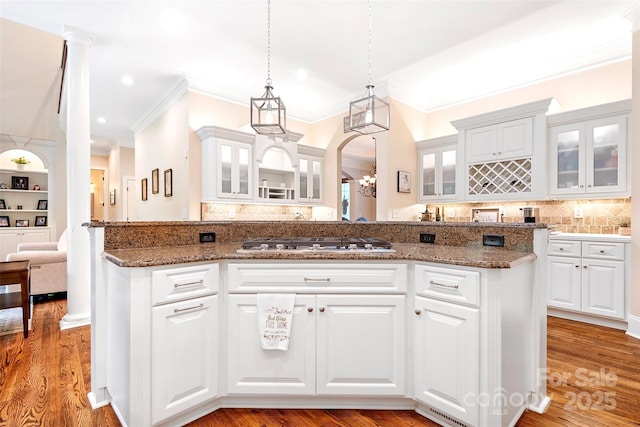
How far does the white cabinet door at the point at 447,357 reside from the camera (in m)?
1.53

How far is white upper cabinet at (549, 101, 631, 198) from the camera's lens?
3.26m

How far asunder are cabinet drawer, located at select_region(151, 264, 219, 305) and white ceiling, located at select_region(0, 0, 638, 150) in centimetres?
240

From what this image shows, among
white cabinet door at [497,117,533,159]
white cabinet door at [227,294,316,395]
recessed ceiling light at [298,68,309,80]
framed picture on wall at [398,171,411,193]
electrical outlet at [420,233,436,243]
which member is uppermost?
recessed ceiling light at [298,68,309,80]

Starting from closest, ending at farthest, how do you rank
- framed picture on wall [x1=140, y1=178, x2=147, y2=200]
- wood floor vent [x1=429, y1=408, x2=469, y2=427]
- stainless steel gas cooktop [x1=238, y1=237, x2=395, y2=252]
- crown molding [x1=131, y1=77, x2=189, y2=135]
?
wood floor vent [x1=429, y1=408, x2=469, y2=427]
stainless steel gas cooktop [x1=238, y1=237, x2=395, y2=252]
crown molding [x1=131, y1=77, x2=189, y2=135]
framed picture on wall [x1=140, y1=178, x2=147, y2=200]

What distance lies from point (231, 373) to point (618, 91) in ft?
15.4

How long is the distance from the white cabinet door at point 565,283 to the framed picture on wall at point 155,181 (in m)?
5.60

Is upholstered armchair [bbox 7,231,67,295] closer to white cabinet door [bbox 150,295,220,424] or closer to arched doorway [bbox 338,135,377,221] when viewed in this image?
white cabinet door [bbox 150,295,220,424]

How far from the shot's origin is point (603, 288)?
3.16 m

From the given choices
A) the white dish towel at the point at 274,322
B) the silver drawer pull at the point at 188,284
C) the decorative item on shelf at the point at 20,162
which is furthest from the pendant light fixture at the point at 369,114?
the decorative item on shelf at the point at 20,162

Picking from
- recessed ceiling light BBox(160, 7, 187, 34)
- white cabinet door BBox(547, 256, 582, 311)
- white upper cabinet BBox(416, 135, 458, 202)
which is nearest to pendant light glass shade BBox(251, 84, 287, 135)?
recessed ceiling light BBox(160, 7, 187, 34)

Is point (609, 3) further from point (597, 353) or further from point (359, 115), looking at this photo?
point (597, 353)

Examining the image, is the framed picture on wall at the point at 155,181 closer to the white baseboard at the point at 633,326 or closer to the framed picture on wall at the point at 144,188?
the framed picture on wall at the point at 144,188

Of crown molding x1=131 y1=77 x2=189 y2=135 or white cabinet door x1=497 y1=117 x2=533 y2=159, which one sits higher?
crown molding x1=131 y1=77 x2=189 y2=135

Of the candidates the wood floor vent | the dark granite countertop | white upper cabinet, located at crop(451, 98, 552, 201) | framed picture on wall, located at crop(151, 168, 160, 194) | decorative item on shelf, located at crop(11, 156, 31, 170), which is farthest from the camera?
decorative item on shelf, located at crop(11, 156, 31, 170)
